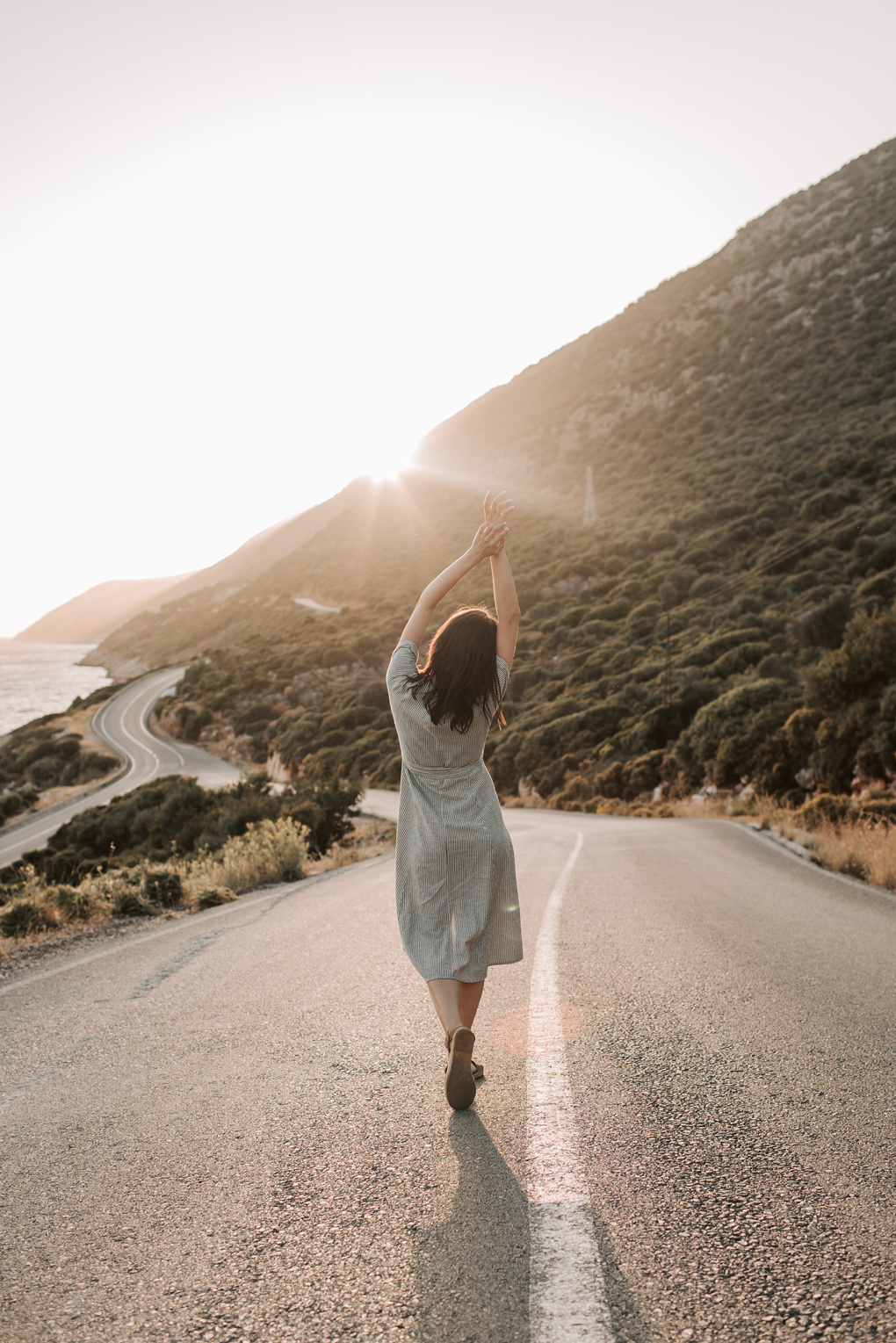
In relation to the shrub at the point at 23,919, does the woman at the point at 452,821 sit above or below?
above

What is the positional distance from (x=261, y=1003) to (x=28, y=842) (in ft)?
94.3

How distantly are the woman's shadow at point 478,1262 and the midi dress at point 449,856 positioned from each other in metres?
0.74

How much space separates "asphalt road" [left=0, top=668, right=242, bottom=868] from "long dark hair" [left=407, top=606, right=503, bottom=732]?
23923mm

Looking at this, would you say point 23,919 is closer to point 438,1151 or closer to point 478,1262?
point 438,1151

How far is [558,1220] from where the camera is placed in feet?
7.02

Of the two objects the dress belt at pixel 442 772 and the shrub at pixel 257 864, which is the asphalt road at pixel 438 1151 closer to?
the dress belt at pixel 442 772

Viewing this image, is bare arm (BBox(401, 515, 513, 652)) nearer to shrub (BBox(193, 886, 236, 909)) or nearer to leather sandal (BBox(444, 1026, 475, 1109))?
leather sandal (BBox(444, 1026, 475, 1109))

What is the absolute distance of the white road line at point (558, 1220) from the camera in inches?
68.2

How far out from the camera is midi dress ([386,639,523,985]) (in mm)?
3053

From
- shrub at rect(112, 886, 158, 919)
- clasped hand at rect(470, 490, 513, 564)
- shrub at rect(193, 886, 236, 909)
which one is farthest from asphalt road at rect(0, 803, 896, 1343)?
shrub at rect(193, 886, 236, 909)

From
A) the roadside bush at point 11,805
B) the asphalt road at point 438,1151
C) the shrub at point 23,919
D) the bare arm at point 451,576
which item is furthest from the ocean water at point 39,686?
the bare arm at point 451,576

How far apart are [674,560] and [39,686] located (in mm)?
79187

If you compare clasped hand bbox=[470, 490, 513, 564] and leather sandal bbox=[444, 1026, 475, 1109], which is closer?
leather sandal bbox=[444, 1026, 475, 1109]

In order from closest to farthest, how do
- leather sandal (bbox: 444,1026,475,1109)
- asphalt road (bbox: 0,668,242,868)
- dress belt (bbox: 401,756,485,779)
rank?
leather sandal (bbox: 444,1026,475,1109)
dress belt (bbox: 401,756,485,779)
asphalt road (bbox: 0,668,242,868)
